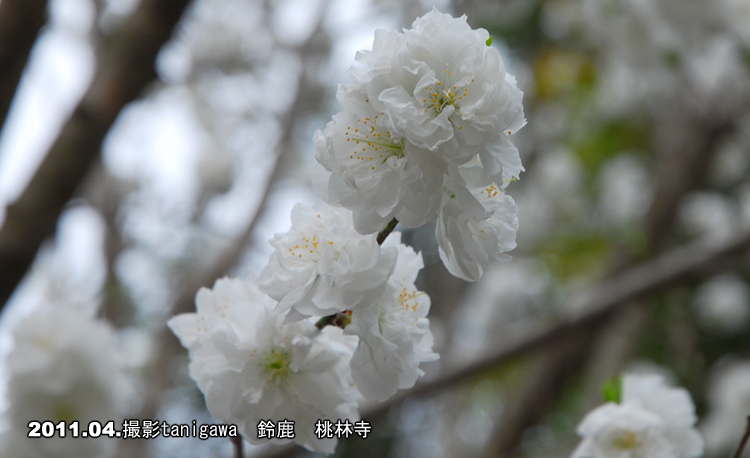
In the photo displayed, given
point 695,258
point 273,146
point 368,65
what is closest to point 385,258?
point 368,65

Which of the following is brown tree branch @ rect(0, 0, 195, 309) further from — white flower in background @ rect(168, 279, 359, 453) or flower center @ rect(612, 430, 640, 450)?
flower center @ rect(612, 430, 640, 450)

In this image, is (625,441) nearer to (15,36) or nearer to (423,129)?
(423,129)

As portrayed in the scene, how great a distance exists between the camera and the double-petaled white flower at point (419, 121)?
0.51 m

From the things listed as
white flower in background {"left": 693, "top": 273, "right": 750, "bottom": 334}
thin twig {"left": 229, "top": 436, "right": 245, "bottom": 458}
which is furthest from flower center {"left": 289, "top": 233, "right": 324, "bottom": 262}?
white flower in background {"left": 693, "top": 273, "right": 750, "bottom": 334}

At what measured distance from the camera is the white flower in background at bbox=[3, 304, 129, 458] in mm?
1034

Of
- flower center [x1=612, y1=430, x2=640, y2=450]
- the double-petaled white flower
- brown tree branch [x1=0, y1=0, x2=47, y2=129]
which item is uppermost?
brown tree branch [x1=0, y1=0, x2=47, y2=129]

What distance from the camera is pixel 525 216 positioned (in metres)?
3.77

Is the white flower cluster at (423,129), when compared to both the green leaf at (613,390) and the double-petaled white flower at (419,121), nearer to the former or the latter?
the double-petaled white flower at (419,121)

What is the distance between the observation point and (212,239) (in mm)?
3137

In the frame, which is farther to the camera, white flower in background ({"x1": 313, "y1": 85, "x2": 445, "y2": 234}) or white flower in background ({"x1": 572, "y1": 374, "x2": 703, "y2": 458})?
white flower in background ({"x1": 572, "y1": 374, "x2": 703, "y2": 458})

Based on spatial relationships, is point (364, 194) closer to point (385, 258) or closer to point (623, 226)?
point (385, 258)

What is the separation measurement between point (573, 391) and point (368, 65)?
2.89 metres

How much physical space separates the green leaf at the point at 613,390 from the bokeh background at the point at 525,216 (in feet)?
2.63

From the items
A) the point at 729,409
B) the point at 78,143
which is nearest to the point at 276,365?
the point at 78,143
